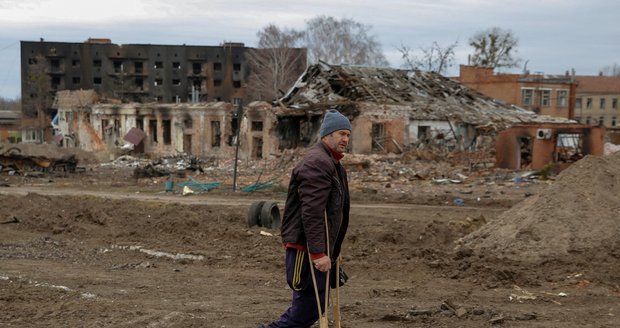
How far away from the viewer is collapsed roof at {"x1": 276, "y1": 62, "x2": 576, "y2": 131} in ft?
131

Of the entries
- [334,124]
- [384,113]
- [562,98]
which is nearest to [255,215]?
[334,124]

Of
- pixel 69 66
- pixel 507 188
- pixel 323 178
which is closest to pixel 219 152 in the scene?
pixel 507 188

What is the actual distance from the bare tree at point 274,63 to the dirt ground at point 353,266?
59059 millimetres

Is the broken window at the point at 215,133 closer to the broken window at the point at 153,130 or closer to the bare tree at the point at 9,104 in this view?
the broken window at the point at 153,130

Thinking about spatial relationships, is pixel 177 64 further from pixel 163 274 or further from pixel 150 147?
pixel 163 274

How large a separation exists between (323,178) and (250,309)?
8.86ft

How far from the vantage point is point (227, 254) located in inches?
463

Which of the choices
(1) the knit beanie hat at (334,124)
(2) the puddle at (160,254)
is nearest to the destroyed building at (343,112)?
(2) the puddle at (160,254)

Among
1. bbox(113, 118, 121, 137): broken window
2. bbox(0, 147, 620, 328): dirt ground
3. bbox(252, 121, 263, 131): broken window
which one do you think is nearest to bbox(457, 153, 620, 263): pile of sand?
bbox(0, 147, 620, 328): dirt ground

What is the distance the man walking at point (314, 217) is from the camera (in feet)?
17.6

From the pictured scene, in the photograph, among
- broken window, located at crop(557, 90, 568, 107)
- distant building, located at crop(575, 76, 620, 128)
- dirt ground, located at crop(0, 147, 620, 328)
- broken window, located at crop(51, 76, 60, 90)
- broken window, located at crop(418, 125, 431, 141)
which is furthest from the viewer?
distant building, located at crop(575, 76, 620, 128)

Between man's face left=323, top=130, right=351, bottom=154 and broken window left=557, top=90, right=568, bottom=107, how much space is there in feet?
216

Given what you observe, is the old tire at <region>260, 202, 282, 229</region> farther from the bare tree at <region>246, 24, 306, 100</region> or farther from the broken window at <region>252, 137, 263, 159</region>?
the bare tree at <region>246, 24, 306, 100</region>

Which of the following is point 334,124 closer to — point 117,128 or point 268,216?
point 268,216
